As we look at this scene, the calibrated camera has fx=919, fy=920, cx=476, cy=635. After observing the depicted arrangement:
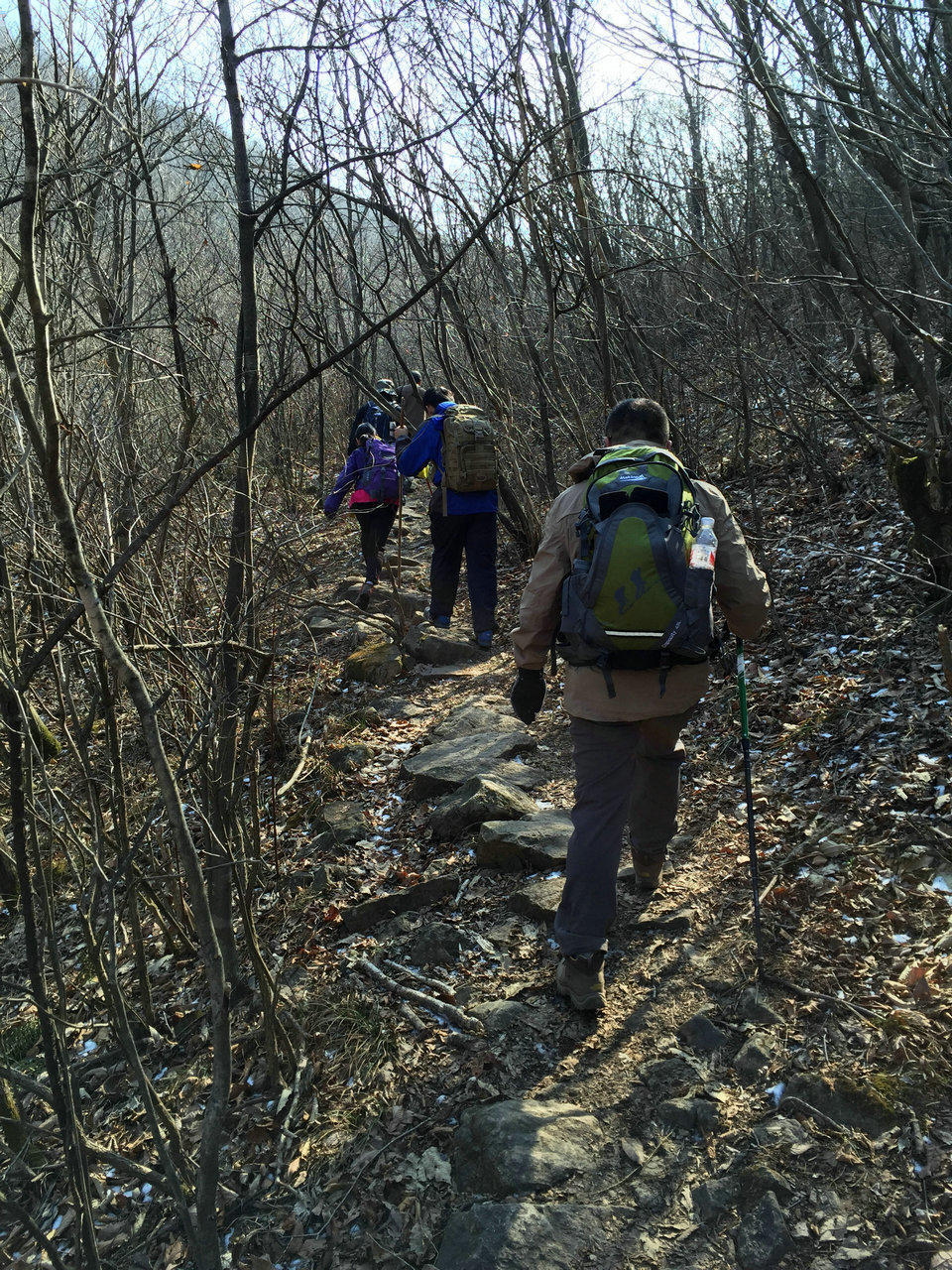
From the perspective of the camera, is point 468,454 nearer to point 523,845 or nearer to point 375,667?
point 375,667

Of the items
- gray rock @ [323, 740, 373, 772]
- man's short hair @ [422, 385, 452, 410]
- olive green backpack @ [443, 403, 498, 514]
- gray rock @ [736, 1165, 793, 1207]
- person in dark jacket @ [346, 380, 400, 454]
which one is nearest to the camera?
gray rock @ [736, 1165, 793, 1207]

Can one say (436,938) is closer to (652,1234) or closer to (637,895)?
(637,895)

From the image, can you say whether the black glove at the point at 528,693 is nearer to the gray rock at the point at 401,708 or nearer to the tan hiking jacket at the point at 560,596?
the tan hiking jacket at the point at 560,596

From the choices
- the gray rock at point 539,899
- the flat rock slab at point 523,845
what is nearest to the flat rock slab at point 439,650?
the flat rock slab at point 523,845

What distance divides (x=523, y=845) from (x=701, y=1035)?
54.3 inches

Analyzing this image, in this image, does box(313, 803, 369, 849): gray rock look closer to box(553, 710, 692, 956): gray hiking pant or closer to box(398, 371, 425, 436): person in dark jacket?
box(553, 710, 692, 956): gray hiking pant

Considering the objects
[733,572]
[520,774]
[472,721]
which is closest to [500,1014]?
[733,572]

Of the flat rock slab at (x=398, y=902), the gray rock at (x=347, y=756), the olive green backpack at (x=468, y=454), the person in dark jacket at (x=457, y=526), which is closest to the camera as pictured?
the flat rock slab at (x=398, y=902)

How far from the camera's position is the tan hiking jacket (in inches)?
122

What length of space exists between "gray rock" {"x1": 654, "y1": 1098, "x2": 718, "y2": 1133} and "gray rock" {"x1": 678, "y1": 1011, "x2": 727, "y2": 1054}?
0.77ft

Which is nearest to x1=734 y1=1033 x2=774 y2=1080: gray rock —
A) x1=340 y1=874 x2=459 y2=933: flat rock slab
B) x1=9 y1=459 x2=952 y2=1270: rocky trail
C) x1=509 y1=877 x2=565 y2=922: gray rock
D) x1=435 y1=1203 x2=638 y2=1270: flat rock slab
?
x1=9 y1=459 x2=952 y2=1270: rocky trail

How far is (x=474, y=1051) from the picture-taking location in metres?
3.20

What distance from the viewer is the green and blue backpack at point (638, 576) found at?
2912mm

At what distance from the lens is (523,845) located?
431 cm
